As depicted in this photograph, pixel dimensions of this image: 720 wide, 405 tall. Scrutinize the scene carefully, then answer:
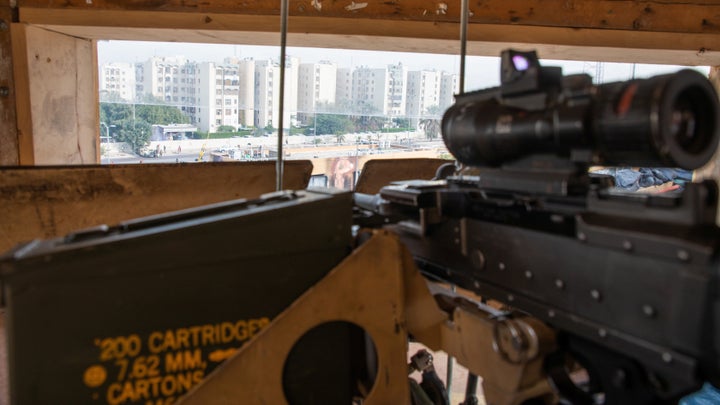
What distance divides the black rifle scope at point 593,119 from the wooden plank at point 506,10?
1570 millimetres

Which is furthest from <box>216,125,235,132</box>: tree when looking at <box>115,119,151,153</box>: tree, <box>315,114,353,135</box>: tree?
<box>315,114,353,135</box>: tree

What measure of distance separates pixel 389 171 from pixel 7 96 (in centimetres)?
170

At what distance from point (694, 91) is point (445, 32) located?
1.79 m

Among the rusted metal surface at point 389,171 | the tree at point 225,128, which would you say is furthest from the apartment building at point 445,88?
the tree at point 225,128

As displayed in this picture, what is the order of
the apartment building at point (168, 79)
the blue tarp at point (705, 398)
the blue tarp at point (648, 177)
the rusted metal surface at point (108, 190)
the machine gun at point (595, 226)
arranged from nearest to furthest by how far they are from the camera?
the machine gun at point (595, 226), the rusted metal surface at point (108, 190), the blue tarp at point (705, 398), the apartment building at point (168, 79), the blue tarp at point (648, 177)

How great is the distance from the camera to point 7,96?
2314mm

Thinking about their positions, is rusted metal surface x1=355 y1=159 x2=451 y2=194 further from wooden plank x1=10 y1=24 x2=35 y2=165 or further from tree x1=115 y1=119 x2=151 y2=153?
wooden plank x1=10 y1=24 x2=35 y2=165

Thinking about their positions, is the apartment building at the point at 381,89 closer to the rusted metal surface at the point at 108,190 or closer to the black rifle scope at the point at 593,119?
the rusted metal surface at the point at 108,190

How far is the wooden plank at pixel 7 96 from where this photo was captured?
90.0 inches

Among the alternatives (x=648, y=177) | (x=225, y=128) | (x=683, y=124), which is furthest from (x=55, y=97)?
(x=648, y=177)

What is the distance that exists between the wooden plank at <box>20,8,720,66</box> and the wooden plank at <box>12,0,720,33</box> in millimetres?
26

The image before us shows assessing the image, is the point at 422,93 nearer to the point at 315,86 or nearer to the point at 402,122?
the point at 402,122

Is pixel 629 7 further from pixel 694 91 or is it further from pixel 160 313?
pixel 160 313

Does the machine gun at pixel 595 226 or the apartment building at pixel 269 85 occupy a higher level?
the apartment building at pixel 269 85
